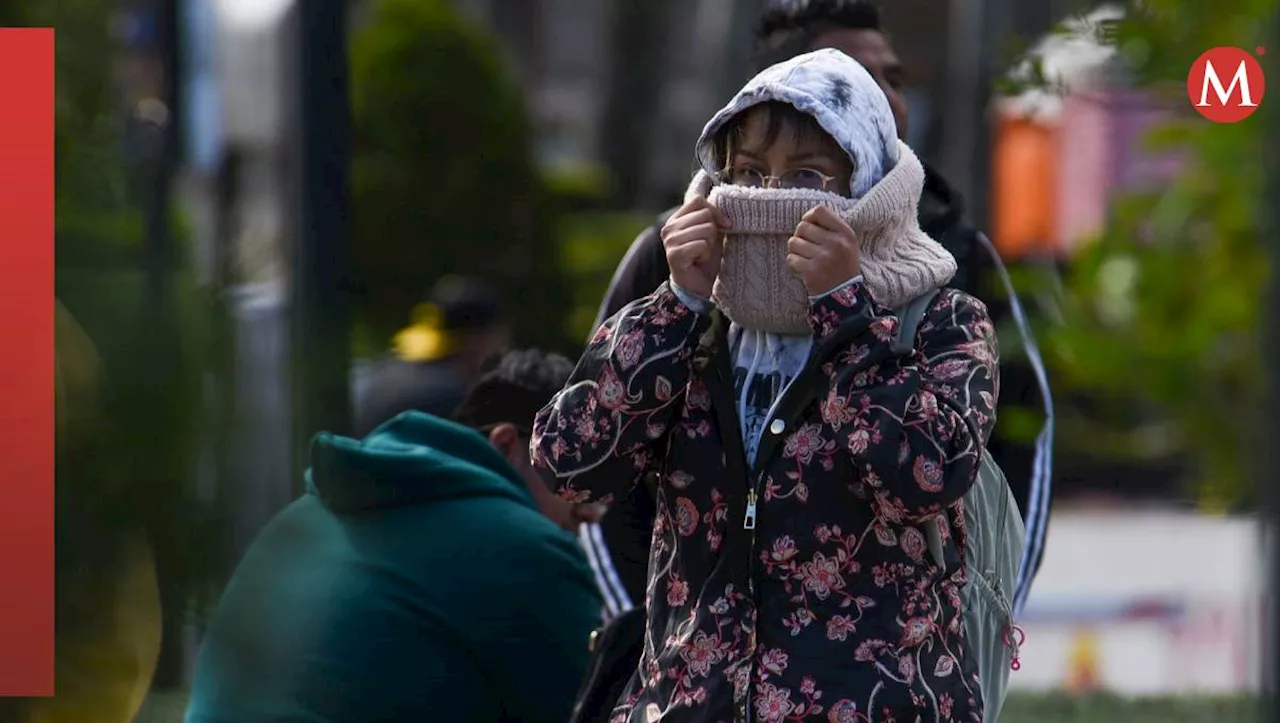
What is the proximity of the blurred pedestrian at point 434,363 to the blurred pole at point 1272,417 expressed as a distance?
2.46 meters

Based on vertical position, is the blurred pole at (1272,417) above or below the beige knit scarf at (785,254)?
below

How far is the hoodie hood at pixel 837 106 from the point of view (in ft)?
7.19

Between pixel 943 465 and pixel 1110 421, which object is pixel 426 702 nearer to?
pixel 943 465

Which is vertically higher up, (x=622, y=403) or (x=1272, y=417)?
(x=622, y=403)

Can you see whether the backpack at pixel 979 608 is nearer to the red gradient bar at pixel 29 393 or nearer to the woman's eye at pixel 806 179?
the woman's eye at pixel 806 179

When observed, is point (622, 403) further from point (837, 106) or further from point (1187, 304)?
point (1187, 304)

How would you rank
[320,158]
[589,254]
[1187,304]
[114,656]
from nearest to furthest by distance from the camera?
[114,656] → [320,158] → [1187,304] → [589,254]

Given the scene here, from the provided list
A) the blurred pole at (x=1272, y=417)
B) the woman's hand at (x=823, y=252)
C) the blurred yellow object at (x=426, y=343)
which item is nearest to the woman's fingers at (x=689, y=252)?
the woman's hand at (x=823, y=252)

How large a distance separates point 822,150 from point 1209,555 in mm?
9694

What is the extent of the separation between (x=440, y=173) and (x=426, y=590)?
6.90m

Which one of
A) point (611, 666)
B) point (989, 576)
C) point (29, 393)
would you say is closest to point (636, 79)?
point (611, 666)

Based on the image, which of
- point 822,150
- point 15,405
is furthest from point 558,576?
point 15,405

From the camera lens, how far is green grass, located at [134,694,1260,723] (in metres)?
5.11

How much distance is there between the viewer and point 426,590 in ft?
9.47
